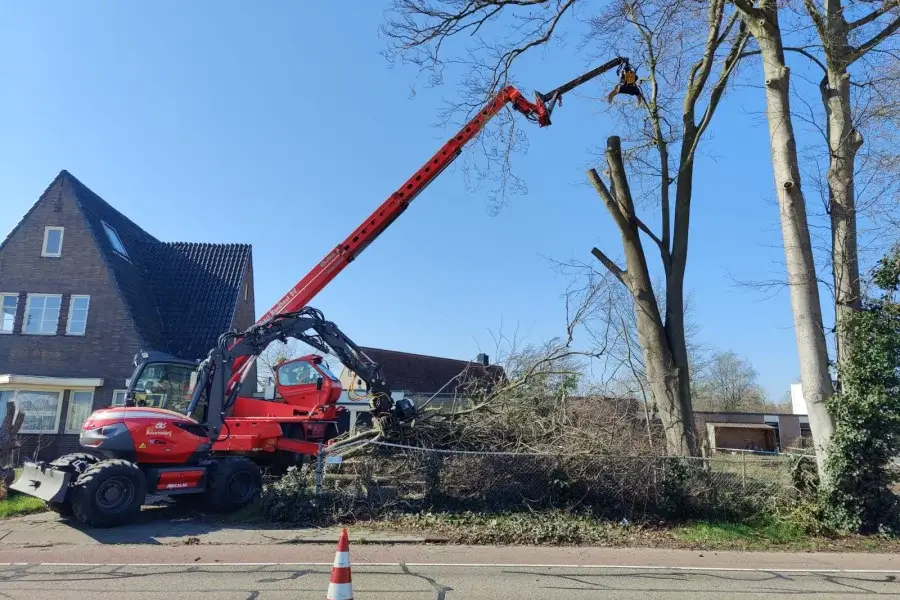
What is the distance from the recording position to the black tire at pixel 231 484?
10.9m

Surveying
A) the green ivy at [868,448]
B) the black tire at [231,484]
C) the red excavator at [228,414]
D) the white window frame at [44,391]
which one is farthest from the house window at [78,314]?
the green ivy at [868,448]

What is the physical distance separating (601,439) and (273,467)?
709cm

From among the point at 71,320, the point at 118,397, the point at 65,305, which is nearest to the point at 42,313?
the point at 65,305

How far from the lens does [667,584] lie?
7.02 metres

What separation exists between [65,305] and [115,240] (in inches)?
145

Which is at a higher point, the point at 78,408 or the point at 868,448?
the point at 78,408

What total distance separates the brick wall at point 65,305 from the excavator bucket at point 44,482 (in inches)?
444

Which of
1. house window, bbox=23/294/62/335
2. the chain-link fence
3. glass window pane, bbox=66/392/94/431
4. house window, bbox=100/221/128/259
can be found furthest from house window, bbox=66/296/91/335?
the chain-link fence

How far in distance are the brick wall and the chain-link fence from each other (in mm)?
13582

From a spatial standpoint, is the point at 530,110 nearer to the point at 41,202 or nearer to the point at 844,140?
the point at 844,140

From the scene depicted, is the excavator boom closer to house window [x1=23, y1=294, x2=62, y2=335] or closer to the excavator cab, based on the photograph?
the excavator cab

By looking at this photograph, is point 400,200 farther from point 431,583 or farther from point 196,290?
point 196,290

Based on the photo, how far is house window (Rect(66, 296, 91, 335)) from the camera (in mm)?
21469

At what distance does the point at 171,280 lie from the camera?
26.1 m
